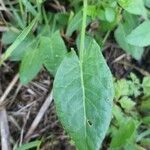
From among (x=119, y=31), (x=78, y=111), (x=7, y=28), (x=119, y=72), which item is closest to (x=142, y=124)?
(x=119, y=72)

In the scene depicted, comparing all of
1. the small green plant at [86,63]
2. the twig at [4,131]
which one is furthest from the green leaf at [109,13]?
the twig at [4,131]

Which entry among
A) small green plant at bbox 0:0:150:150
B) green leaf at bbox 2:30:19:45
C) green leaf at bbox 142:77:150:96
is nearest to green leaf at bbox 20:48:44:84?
small green plant at bbox 0:0:150:150

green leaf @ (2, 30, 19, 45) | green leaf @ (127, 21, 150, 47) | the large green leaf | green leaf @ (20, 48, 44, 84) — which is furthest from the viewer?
green leaf @ (2, 30, 19, 45)

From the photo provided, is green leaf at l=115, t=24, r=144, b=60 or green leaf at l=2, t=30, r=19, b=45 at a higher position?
green leaf at l=2, t=30, r=19, b=45

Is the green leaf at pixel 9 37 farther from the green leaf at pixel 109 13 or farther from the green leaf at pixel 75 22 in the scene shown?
the green leaf at pixel 109 13

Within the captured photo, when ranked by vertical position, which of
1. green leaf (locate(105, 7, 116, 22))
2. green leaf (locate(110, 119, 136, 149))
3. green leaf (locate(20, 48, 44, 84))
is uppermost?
green leaf (locate(105, 7, 116, 22))

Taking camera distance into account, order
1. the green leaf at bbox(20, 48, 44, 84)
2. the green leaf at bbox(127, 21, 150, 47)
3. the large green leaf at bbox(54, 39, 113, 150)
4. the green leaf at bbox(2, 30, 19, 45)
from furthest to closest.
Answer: the green leaf at bbox(2, 30, 19, 45) < the green leaf at bbox(20, 48, 44, 84) < the green leaf at bbox(127, 21, 150, 47) < the large green leaf at bbox(54, 39, 113, 150)

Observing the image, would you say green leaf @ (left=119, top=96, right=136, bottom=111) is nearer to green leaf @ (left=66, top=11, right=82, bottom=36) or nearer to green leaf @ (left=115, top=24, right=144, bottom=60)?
green leaf @ (left=115, top=24, right=144, bottom=60)

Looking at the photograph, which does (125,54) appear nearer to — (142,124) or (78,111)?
(142,124)
